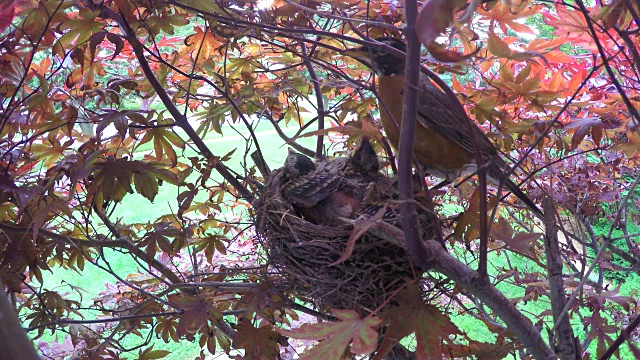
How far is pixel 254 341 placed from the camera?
1.27 m

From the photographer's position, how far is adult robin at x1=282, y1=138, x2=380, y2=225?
1.45m

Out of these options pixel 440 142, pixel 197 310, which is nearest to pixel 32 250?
pixel 197 310

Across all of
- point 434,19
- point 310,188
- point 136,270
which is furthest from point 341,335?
point 136,270

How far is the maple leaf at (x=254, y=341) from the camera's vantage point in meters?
1.26

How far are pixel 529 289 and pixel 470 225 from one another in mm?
808

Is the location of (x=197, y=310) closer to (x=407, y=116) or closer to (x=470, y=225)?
(x=470, y=225)

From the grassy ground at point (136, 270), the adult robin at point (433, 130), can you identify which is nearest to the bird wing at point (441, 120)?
the adult robin at point (433, 130)

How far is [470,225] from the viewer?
105cm

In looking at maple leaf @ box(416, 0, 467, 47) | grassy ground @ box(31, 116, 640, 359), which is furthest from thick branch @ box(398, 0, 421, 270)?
Answer: grassy ground @ box(31, 116, 640, 359)

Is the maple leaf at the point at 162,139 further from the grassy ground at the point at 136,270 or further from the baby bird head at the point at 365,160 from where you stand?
the grassy ground at the point at 136,270

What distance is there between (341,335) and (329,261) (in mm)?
528

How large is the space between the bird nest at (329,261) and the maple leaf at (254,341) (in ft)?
0.38

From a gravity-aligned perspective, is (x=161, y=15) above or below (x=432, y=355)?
above

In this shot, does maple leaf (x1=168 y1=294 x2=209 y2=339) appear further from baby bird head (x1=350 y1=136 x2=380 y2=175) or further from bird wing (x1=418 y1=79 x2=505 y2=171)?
bird wing (x1=418 y1=79 x2=505 y2=171)
